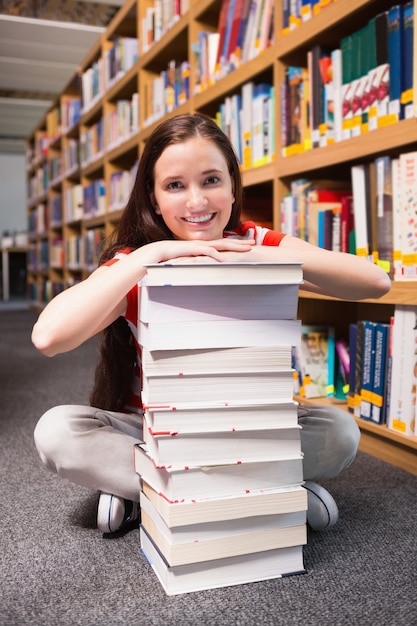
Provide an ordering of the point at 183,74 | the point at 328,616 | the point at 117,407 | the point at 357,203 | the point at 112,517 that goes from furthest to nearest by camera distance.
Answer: the point at 183,74, the point at 357,203, the point at 117,407, the point at 112,517, the point at 328,616

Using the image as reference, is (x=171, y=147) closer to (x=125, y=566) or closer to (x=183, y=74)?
(x=125, y=566)

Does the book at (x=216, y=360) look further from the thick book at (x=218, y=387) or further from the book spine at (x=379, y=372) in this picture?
the book spine at (x=379, y=372)

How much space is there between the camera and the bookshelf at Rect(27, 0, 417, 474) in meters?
1.70

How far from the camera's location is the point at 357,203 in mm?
1741

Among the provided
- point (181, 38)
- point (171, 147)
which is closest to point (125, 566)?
point (171, 147)

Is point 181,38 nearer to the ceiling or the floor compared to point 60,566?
nearer to the ceiling

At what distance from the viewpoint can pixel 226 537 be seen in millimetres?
926

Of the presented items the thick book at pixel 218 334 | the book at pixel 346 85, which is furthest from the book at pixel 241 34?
the thick book at pixel 218 334

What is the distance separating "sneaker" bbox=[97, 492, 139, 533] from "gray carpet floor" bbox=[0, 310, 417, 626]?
3 centimetres

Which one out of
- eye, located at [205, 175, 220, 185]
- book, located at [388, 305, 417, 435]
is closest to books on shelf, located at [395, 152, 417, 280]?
book, located at [388, 305, 417, 435]

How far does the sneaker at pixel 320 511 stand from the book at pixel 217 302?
401 millimetres

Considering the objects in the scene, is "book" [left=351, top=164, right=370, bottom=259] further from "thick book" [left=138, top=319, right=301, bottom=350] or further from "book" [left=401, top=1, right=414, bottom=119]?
"thick book" [left=138, top=319, right=301, bottom=350]

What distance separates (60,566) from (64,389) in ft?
5.39

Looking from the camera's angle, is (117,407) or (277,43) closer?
(117,407)
